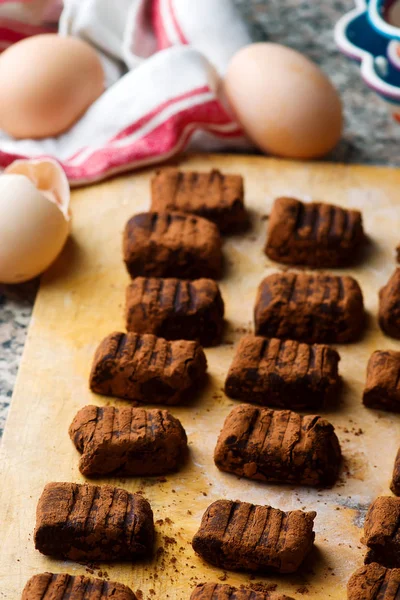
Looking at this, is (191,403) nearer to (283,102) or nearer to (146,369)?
(146,369)

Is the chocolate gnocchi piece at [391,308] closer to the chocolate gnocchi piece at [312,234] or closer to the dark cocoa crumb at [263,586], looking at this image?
the chocolate gnocchi piece at [312,234]

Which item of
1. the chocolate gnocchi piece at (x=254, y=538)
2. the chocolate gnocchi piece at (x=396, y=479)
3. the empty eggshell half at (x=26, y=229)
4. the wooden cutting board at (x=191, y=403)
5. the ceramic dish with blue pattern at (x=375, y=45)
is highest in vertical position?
the ceramic dish with blue pattern at (x=375, y=45)

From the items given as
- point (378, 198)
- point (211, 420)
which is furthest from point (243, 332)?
point (378, 198)

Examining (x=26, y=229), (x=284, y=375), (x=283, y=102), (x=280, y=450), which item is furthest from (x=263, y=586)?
(x=283, y=102)

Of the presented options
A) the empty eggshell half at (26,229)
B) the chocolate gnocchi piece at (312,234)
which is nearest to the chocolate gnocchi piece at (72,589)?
the empty eggshell half at (26,229)

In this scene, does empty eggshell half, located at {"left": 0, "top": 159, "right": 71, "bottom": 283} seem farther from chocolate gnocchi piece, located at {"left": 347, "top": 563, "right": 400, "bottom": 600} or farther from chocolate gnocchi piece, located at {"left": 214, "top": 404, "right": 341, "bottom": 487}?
chocolate gnocchi piece, located at {"left": 347, "top": 563, "right": 400, "bottom": 600}
